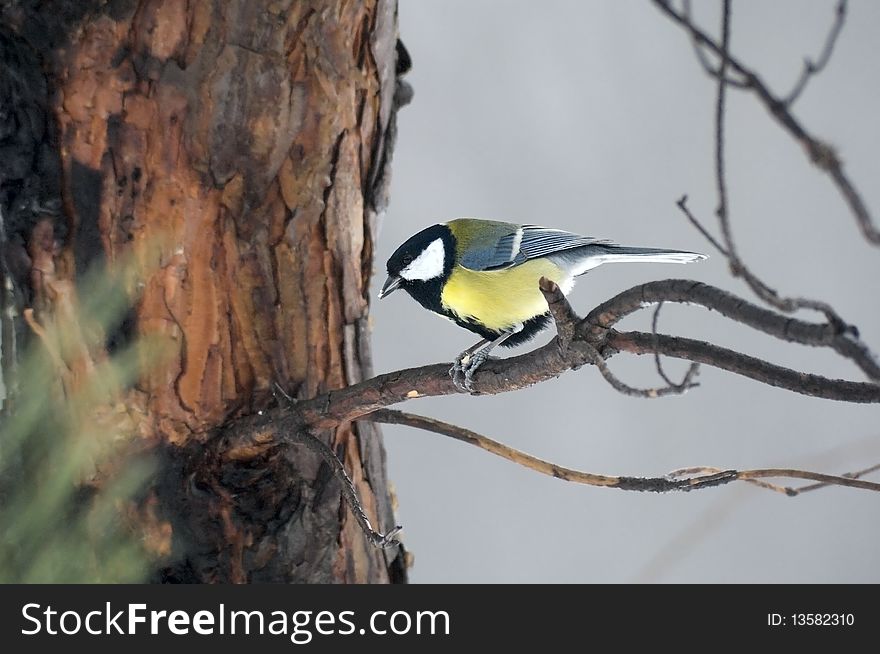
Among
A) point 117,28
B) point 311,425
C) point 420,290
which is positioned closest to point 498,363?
point 311,425

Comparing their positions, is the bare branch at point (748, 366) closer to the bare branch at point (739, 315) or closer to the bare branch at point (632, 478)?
the bare branch at point (739, 315)

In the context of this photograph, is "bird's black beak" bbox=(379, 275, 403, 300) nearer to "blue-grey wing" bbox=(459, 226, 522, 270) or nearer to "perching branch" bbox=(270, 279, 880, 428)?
"blue-grey wing" bbox=(459, 226, 522, 270)

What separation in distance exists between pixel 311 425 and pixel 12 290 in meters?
0.39

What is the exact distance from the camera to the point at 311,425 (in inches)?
41.4

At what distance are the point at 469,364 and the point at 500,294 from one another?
23 cm

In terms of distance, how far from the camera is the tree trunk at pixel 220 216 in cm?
102

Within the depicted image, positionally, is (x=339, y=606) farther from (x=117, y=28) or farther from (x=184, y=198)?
(x=117, y=28)

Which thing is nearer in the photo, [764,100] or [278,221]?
[764,100]

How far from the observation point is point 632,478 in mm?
997

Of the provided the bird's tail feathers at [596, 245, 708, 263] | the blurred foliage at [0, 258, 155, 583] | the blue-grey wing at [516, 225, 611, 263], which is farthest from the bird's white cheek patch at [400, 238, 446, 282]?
the blurred foliage at [0, 258, 155, 583]

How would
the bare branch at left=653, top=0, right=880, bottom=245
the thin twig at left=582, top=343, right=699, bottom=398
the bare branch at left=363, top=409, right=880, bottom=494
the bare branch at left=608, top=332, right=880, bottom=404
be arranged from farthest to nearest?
the bare branch at left=363, top=409, right=880, bottom=494 → the thin twig at left=582, top=343, right=699, bottom=398 → the bare branch at left=608, top=332, right=880, bottom=404 → the bare branch at left=653, top=0, right=880, bottom=245

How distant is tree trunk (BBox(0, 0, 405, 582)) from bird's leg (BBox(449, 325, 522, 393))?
16 cm

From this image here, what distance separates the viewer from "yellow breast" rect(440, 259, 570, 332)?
4.10 ft

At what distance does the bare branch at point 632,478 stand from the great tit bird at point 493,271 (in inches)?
6.1
